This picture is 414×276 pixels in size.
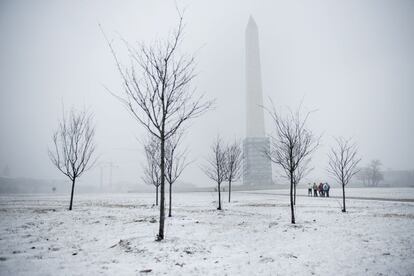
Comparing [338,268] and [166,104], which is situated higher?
[166,104]

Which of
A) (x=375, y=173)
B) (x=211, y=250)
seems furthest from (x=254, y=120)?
(x=211, y=250)

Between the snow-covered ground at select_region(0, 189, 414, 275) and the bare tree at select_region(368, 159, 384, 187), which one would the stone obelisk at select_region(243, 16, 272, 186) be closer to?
the bare tree at select_region(368, 159, 384, 187)

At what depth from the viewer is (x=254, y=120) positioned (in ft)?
280

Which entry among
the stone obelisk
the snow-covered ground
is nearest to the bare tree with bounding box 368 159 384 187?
the stone obelisk

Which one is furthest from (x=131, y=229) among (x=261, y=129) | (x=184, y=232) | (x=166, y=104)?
(x=261, y=129)

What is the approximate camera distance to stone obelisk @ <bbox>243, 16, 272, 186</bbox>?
85.2 meters

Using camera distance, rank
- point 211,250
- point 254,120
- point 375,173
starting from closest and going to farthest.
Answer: point 211,250 < point 375,173 < point 254,120

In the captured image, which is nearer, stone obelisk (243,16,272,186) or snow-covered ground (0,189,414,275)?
snow-covered ground (0,189,414,275)

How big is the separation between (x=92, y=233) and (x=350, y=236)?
759 cm

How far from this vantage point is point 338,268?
4648mm

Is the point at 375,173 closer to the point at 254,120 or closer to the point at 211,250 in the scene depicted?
the point at 254,120

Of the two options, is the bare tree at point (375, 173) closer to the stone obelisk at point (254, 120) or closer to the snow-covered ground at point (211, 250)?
the stone obelisk at point (254, 120)

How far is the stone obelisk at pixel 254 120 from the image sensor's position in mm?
85250

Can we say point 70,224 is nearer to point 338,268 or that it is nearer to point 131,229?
point 131,229
